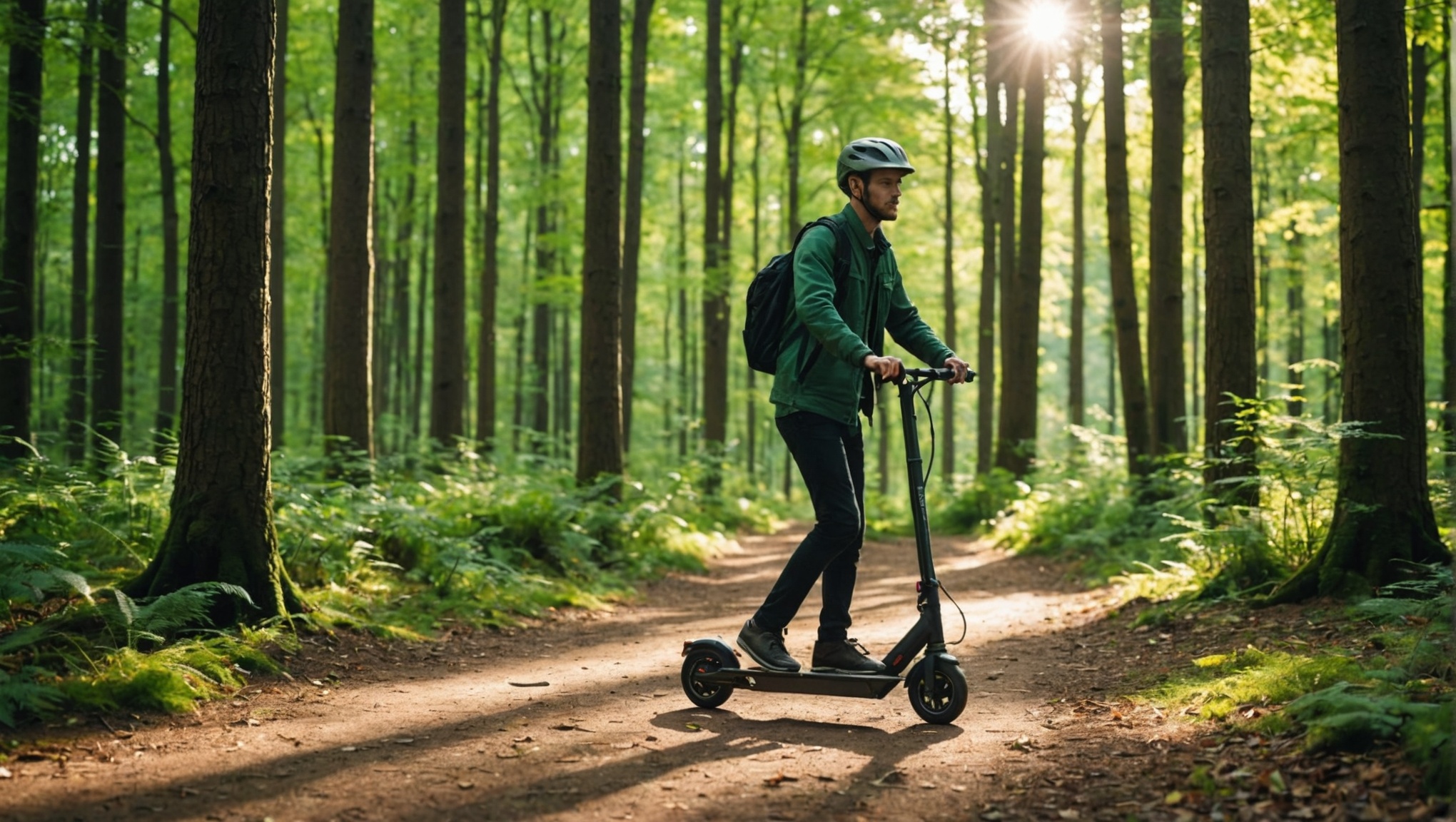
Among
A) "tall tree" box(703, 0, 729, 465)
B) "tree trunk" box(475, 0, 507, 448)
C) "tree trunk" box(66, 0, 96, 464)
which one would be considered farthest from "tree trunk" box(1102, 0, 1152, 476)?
"tree trunk" box(66, 0, 96, 464)

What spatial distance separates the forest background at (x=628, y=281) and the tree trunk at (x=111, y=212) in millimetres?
59

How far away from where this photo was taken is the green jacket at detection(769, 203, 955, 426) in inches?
195

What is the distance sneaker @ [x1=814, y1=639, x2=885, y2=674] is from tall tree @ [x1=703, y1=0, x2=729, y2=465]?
14.3 meters

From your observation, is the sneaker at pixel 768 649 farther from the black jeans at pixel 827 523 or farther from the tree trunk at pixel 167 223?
the tree trunk at pixel 167 223

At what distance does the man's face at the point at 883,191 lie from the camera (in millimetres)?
5234

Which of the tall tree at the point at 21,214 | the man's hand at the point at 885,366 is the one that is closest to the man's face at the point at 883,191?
the man's hand at the point at 885,366

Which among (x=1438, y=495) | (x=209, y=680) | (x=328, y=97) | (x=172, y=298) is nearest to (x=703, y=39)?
(x=328, y=97)

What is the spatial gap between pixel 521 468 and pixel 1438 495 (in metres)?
11.8

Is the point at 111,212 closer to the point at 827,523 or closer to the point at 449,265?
the point at 449,265

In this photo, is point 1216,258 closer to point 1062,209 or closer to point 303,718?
point 303,718

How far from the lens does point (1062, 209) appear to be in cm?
2875

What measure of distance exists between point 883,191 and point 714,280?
1567 cm

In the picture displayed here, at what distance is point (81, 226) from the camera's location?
57.2 ft

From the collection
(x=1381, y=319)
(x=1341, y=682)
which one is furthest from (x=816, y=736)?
(x=1381, y=319)
